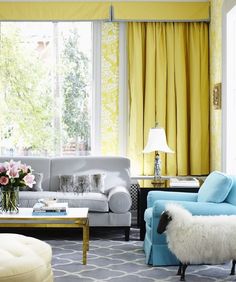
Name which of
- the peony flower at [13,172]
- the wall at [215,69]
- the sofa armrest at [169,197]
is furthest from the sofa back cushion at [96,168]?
the peony flower at [13,172]

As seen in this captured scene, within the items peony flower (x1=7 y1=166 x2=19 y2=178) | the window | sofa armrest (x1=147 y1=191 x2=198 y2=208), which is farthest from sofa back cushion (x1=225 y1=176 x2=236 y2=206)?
the window

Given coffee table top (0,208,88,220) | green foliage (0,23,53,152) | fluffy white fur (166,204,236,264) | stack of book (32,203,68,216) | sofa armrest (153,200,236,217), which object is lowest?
fluffy white fur (166,204,236,264)

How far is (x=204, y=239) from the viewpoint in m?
4.47

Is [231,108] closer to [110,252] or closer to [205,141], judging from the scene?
[205,141]

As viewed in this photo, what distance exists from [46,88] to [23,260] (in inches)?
158

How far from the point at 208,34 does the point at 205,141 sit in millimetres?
1278

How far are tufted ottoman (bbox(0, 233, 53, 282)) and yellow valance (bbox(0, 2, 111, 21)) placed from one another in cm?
366

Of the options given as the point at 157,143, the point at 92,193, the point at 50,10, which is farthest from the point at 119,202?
the point at 50,10

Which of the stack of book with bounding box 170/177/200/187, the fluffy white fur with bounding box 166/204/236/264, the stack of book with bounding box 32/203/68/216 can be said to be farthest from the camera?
the stack of book with bounding box 170/177/200/187

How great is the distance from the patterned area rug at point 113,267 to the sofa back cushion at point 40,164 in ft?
2.90

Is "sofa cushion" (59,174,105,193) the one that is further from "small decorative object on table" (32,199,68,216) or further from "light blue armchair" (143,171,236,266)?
"light blue armchair" (143,171,236,266)

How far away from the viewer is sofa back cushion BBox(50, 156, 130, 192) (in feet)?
21.9

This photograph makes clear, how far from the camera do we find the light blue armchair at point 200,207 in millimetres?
4848

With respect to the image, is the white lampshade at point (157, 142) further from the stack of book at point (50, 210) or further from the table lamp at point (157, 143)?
the stack of book at point (50, 210)
